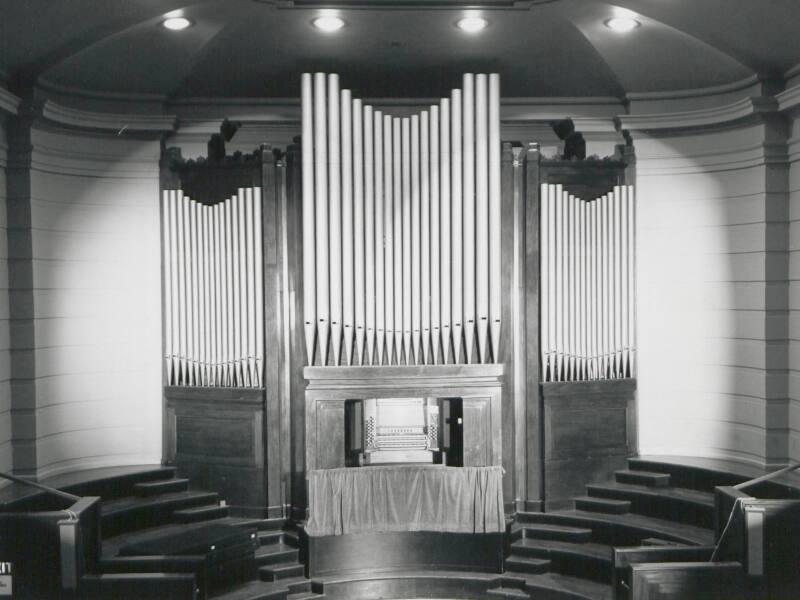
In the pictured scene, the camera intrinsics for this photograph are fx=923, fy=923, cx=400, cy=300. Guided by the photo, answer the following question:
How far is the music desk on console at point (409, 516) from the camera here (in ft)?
24.5

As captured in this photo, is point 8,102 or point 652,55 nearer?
point 8,102

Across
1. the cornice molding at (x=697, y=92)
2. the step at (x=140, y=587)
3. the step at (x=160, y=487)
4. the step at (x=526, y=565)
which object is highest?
the cornice molding at (x=697, y=92)

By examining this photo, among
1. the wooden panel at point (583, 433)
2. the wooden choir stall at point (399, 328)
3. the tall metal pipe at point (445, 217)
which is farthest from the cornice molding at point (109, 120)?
the wooden panel at point (583, 433)

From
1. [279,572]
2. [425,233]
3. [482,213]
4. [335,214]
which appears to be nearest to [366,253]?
[335,214]

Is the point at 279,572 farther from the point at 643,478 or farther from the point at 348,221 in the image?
the point at 643,478

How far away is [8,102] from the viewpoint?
729cm

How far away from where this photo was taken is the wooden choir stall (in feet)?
24.9

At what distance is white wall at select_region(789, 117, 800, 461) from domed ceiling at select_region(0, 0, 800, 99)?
723 millimetres

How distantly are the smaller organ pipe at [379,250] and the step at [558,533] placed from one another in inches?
75.6

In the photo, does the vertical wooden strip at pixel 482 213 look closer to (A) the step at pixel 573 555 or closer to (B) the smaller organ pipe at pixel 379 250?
(B) the smaller organ pipe at pixel 379 250

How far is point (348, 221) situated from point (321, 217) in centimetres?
22

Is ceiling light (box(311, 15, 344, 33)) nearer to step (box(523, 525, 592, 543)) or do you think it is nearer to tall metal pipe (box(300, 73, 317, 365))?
tall metal pipe (box(300, 73, 317, 365))

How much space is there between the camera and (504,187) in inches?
316

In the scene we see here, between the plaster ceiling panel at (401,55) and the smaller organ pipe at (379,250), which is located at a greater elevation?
the plaster ceiling panel at (401,55)
